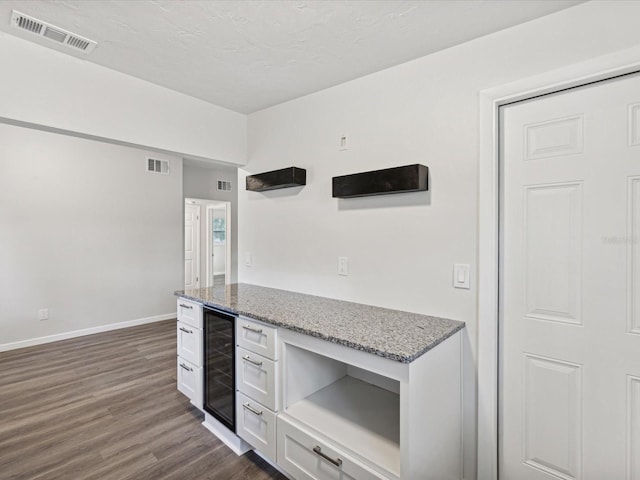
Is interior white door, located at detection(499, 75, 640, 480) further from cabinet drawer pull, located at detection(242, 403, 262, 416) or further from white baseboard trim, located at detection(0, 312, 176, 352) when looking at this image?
white baseboard trim, located at detection(0, 312, 176, 352)

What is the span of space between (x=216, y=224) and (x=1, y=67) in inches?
256

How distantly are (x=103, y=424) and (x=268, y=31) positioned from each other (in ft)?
9.44

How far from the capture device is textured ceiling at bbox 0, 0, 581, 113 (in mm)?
1563

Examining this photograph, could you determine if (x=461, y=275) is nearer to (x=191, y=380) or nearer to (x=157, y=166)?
(x=191, y=380)

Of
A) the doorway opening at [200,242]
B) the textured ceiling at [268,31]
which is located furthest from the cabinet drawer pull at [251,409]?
the doorway opening at [200,242]

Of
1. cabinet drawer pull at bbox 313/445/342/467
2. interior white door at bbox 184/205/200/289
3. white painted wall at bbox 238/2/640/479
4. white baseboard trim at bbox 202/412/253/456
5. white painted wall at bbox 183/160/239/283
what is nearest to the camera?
cabinet drawer pull at bbox 313/445/342/467

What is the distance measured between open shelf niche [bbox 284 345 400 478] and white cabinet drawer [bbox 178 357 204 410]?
0.87 meters

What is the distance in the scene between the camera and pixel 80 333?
4.38 metres

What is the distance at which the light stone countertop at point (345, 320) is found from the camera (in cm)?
143

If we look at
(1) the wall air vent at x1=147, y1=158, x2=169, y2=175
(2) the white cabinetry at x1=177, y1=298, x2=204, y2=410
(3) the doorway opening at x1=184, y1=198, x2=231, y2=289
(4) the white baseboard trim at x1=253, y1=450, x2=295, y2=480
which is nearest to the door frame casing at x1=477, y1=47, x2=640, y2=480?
(4) the white baseboard trim at x1=253, y1=450, x2=295, y2=480

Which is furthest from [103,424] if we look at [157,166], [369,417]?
[157,166]

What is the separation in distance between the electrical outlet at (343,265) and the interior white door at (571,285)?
0.98 meters

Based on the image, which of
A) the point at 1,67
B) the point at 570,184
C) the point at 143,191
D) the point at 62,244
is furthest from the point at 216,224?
the point at 570,184

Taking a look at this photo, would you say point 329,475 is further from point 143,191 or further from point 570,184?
point 143,191
